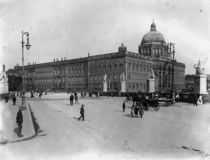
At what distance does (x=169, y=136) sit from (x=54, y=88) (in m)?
88.7

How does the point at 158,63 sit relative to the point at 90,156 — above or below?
above

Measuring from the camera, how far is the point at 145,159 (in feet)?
25.0

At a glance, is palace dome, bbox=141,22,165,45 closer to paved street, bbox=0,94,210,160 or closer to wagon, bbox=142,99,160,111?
wagon, bbox=142,99,160,111

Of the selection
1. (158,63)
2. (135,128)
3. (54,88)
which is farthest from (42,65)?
(135,128)

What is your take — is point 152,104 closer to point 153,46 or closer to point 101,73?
point 101,73

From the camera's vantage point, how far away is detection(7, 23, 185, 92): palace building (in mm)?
75250

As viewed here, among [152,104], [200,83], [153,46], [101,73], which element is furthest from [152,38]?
[152,104]

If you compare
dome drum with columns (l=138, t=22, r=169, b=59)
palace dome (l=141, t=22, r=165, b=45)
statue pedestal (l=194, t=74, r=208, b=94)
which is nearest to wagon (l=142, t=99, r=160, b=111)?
statue pedestal (l=194, t=74, r=208, b=94)

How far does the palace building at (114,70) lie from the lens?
75.2 m

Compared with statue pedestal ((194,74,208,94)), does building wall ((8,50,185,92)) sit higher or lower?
higher

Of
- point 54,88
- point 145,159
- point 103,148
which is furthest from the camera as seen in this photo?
point 54,88

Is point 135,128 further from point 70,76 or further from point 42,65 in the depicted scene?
point 42,65

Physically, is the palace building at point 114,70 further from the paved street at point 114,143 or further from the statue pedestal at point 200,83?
the paved street at point 114,143

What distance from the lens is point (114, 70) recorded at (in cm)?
7625
